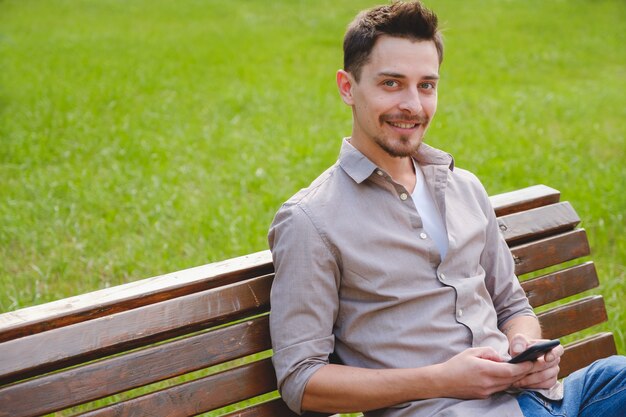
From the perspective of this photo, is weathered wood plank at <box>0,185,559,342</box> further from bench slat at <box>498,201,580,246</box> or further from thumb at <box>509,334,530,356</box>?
bench slat at <box>498,201,580,246</box>

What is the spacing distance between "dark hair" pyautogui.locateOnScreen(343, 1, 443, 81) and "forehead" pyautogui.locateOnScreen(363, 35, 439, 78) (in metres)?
0.02

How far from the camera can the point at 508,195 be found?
133 inches

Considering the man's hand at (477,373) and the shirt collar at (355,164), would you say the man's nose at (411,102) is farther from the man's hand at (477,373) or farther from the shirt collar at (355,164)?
the man's hand at (477,373)

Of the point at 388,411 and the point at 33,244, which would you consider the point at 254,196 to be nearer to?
the point at 33,244

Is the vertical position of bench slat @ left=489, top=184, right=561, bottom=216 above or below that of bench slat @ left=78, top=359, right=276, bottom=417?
above

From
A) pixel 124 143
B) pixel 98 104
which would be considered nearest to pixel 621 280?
pixel 124 143

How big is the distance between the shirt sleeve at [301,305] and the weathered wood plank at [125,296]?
238 mm

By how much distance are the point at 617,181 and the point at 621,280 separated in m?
1.65

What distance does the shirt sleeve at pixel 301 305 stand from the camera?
7.76 feet

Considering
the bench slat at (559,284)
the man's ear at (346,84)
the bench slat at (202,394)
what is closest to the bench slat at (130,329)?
the bench slat at (202,394)

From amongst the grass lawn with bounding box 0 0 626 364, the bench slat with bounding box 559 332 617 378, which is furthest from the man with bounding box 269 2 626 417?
the grass lawn with bounding box 0 0 626 364

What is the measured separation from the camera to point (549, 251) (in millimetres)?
3314

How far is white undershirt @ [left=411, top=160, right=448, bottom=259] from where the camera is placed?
2.64m

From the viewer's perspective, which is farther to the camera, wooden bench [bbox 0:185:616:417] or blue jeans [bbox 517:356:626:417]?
blue jeans [bbox 517:356:626:417]
